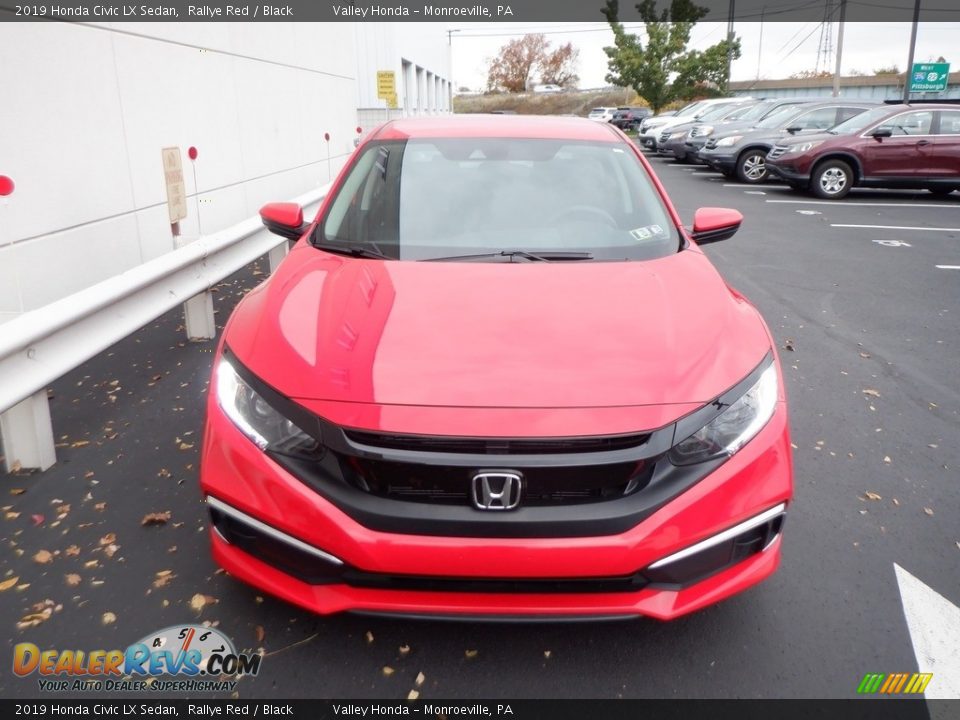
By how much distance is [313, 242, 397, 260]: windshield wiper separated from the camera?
325cm

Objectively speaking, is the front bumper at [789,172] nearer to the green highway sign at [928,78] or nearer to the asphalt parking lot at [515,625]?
the asphalt parking lot at [515,625]

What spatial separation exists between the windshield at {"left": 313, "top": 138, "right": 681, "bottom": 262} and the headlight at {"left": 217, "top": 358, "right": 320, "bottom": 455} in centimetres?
101

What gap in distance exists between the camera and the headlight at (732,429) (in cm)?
222

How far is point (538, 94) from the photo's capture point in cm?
8106

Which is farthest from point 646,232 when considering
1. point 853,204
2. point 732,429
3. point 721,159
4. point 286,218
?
point 721,159

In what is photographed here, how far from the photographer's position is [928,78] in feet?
112

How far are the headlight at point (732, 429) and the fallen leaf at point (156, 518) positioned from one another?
84.7 inches

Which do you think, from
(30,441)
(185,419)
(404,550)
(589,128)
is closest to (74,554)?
(30,441)

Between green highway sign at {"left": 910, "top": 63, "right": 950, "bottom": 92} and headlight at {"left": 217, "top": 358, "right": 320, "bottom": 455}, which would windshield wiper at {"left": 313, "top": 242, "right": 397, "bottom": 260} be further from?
green highway sign at {"left": 910, "top": 63, "right": 950, "bottom": 92}

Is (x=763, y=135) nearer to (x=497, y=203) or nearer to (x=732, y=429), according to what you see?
(x=497, y=203)

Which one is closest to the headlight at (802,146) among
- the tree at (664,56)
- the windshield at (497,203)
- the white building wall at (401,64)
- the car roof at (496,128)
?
the car roof at (496,128)

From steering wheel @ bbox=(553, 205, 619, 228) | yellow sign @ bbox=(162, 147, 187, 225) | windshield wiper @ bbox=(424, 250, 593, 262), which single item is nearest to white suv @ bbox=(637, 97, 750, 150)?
yellow sign @ bbox=(162, 147, 187, 225)

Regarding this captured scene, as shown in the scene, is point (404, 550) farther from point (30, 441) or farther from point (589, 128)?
point (589, 128)

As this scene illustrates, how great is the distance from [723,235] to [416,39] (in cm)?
3656
